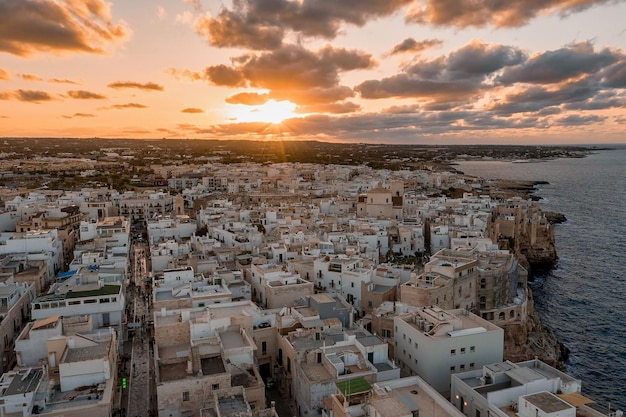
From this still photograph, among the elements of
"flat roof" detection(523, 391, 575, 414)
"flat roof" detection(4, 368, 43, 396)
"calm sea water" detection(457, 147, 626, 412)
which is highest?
"flat roof" detection(523, 391, 575, 414)

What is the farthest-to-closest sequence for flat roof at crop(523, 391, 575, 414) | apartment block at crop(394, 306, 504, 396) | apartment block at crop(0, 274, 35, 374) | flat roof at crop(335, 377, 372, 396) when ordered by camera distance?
1. apartment block at crop(0, 274, 35, 374)
2. apartment block at crop(394, 306, 504, 396)
3. flat roof at crop(335, 377, 372, 396)
4. flat roof at crop(523, 391, 575, 414)

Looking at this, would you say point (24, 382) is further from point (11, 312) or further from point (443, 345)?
point (443, 345)

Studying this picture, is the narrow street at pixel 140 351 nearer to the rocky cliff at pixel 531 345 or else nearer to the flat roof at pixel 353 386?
the flat roof at pixel 353 386

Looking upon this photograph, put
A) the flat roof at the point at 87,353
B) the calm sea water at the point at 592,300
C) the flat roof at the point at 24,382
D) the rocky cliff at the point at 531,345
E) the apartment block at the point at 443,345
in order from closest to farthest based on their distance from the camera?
1. the flat roof at the point at 24,382
2. the flat roof at the point at 87,353
3. the apartment block at the point at 443,345
4. the rocky cliff at the point at 531,345
5. the calm sea water at the point at 592,300

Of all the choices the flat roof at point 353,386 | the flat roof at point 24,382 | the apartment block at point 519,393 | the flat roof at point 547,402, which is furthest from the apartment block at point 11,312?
the flat roof at point 547,402

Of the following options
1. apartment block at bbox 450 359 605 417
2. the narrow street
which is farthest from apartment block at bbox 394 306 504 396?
the narrow street

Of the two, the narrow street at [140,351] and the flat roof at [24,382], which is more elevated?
the flat roof at [24,382]

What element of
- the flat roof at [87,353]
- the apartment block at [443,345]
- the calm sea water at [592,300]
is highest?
the flat roof at [87,353]

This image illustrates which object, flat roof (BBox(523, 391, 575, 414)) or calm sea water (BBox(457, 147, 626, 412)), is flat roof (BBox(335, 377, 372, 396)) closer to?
flat roof (BBox(523, 391, 575, 414))

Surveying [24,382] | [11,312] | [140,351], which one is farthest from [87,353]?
[11,312]

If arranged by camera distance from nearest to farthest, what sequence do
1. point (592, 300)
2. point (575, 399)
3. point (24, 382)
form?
point (575, 399), point (24, 382), point (592, 300)

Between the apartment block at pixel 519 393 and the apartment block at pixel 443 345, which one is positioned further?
the apartment block at pixel 443 345

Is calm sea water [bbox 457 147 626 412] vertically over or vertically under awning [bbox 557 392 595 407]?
under
